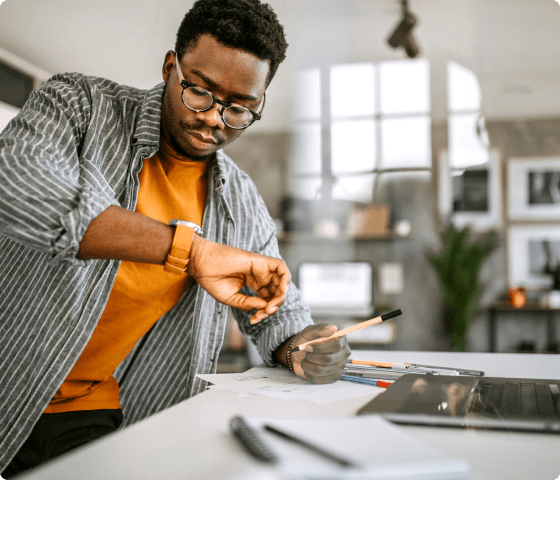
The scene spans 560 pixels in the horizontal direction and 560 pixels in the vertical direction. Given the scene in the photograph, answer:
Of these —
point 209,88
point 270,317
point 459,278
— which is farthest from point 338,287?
point 209,88

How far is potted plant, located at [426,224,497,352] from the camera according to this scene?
12.7 ft

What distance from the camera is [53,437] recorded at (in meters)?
0.94

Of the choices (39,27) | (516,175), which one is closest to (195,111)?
(39,27)

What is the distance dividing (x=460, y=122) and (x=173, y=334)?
3.82m

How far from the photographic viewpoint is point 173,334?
1.20 metres

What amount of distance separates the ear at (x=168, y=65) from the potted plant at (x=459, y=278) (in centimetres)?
331

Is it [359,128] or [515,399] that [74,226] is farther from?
[359,128]

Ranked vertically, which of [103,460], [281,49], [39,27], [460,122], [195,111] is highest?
[460,122]

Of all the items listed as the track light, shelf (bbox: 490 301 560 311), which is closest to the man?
the track light

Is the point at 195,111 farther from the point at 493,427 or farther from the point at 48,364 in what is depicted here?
the point at 493,427

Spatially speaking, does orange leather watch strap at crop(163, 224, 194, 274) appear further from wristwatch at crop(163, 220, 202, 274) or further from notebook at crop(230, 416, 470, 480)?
notebook at crop(230, 416, 470, 480)

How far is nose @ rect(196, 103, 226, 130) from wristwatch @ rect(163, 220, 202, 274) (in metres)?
0.35

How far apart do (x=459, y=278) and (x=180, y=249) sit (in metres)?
3.56

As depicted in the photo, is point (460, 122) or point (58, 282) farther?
point (460, 122)
